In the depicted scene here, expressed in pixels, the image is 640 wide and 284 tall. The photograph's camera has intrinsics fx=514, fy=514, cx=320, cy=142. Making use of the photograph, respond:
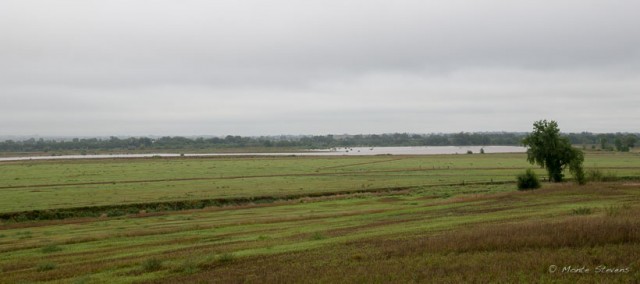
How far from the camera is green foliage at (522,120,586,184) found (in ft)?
236

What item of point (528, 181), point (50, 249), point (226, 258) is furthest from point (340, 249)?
point (528, 181)

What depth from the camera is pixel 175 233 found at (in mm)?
32688

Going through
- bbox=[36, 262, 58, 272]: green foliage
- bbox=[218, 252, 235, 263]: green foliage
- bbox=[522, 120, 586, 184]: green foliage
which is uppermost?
bbox=[522, 120, 586, 184]: green foliage

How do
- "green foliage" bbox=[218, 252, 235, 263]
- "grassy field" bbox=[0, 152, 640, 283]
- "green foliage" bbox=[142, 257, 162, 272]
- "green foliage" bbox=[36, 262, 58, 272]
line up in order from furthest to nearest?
"green foliage" bbox=[36, 262, 58, 272], "green foliage" bbox=[218, 252, 235, 263], "green foliage" bbox=[142, 257, 162, 272], "grassy field" bbox=[0, 152, 640, 283]

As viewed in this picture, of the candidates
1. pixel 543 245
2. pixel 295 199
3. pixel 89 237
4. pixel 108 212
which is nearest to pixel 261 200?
pixel 295 199

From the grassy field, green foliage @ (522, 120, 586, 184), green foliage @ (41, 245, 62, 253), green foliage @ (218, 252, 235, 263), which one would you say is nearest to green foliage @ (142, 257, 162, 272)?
the grassy field

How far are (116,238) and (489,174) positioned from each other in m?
75.4

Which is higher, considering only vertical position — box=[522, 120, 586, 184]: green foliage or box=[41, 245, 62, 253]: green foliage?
box=[522, 120, 586, 184]: green foliage

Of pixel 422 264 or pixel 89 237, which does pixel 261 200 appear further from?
pixel 422 264

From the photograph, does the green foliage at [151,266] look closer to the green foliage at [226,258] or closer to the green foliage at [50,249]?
the green foliage at [226,258]

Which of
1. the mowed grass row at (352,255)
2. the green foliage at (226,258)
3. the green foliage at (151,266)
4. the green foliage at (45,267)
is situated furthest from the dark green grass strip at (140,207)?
the green foliage at (226,258)

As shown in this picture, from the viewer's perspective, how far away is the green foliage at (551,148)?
7188 centimetres

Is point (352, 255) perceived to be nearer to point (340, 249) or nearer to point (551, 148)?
point (340, 249)

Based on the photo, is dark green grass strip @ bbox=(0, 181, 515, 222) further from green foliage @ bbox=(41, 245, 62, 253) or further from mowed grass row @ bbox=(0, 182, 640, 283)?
green foliage @ bbox=(41, 245, 62, 253)
